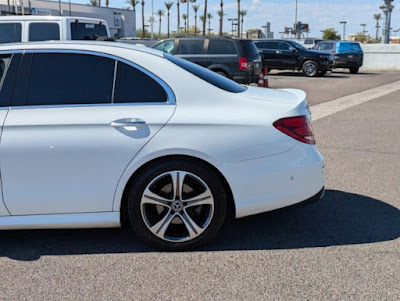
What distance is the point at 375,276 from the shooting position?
3.47 m

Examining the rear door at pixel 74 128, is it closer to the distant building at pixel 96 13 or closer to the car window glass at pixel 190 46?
the car window glass at pixel 190 46

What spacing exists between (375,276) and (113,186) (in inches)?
77.4

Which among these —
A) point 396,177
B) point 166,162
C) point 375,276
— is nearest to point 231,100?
point 166,162

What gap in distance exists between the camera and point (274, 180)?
382cm

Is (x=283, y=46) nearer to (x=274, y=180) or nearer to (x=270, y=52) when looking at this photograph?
(x=270, y=52)

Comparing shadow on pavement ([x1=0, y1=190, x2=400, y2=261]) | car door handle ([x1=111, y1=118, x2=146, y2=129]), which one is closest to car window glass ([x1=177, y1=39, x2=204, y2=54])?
shadow on pavement ([x1=0, y1=190, x2=400, y2=261])

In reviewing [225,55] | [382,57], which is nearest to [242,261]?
[225,55]

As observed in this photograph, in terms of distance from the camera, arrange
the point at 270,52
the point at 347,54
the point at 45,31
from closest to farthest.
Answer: the point at 45,31 < the point at 270,52 < the point at 347,54

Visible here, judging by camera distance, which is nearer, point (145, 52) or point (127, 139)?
point (127, 139)

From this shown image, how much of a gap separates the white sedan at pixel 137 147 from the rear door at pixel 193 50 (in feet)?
37.8

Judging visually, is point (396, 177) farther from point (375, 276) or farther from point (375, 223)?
point (375, 276)

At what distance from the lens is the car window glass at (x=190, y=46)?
15.5m

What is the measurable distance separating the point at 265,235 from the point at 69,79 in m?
2.04

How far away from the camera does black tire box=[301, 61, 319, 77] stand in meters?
24.3
